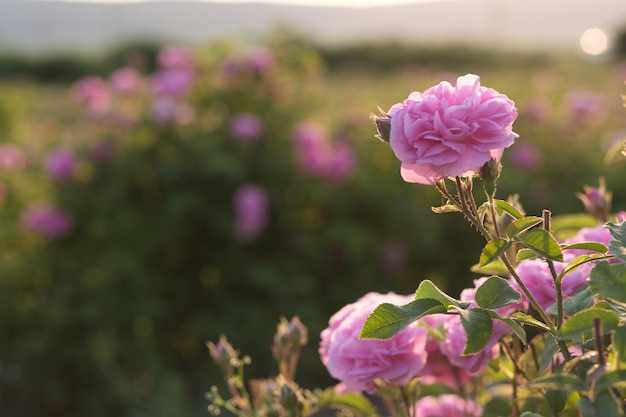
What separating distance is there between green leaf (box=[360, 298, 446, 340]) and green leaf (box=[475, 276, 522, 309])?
0.11 feet

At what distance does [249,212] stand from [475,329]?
1988mm

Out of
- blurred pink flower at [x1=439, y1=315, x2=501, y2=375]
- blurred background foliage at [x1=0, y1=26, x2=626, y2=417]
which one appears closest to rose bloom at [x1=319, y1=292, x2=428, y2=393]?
blurred pink flower at [x1=439, y1=315, x2=501, y2=375]

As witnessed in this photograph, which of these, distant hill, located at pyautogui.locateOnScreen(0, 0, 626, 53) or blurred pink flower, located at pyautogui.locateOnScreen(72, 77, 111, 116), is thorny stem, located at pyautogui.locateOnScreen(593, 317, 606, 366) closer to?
blurred pink flower, located at pyautogui.locateOnScreen(72, 77, 111, 116)

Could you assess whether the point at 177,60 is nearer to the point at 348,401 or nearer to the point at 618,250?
the point at 348,401

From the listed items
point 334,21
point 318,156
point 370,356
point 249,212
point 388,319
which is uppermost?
point 388,319

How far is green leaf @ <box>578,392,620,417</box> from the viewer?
0.53 metres

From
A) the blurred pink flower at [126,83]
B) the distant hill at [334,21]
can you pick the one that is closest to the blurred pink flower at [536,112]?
the blurred pink flower at [126,83]

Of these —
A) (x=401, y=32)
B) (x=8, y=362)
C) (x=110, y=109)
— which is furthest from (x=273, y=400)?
(x=401, y=32)

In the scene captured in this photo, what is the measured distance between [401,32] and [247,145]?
13.3m

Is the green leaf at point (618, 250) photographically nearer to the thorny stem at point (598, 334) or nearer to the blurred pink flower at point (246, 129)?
the thorny stem at point (598, 334)

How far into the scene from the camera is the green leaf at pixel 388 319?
671mm

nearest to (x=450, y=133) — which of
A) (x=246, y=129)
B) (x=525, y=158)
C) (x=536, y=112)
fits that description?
(x=246, y=129)

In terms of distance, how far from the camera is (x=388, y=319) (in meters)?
0.68

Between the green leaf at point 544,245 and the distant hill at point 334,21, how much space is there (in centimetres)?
1478
